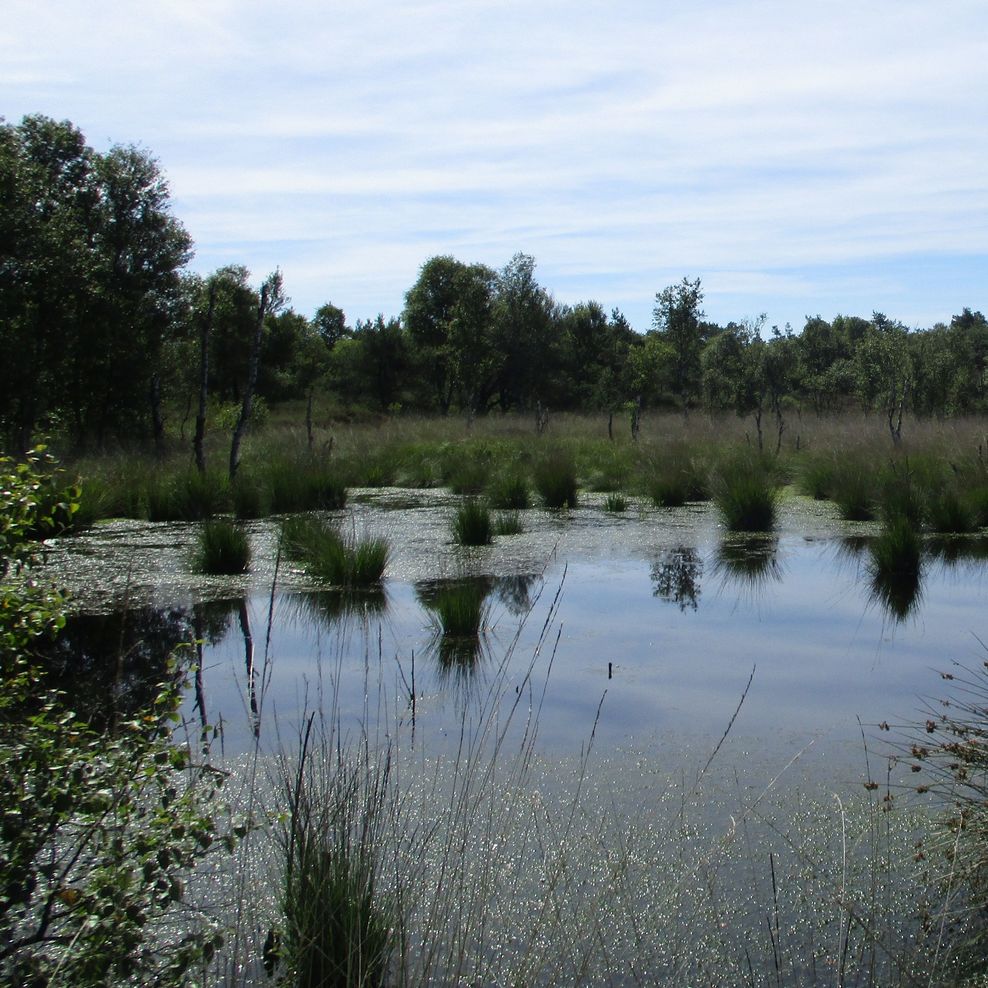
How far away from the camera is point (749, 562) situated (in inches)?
329

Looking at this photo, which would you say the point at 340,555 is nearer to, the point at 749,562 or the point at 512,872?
the point at 749,562

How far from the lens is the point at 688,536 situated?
387 inches

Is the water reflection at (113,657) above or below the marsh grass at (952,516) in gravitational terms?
below

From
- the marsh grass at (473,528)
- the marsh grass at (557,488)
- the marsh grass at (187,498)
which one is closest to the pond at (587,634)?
the marsh grass at (473,528)

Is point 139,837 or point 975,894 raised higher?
point 139,837

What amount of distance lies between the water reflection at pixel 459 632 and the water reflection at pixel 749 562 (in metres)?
1.95

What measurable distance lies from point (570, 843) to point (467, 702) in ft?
4.60

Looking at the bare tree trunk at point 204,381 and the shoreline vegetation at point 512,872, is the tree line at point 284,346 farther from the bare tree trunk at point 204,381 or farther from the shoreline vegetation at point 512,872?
the shoreline vegetation at point 512,872

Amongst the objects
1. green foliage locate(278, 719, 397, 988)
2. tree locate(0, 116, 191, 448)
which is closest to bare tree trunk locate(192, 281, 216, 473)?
tree locate(0, 116, 191, 448)

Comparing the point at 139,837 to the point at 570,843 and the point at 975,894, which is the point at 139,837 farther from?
the point at 975,894

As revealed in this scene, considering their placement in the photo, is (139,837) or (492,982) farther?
(492,982)

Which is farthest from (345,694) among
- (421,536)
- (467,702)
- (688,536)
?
(688,536)

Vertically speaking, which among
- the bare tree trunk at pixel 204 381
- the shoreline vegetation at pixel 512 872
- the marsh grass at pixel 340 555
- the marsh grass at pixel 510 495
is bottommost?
the shoreline vegetation at pixel 512 872

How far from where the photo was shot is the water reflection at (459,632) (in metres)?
5.24
